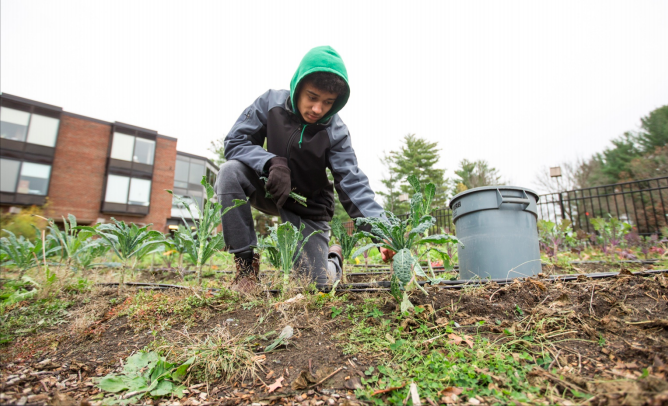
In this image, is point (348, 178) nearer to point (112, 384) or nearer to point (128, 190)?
point (112, 384)

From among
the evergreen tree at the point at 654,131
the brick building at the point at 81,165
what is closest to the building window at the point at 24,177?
the brick building at the point at 81,165

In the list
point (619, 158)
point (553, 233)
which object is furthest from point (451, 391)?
point (619, 158)

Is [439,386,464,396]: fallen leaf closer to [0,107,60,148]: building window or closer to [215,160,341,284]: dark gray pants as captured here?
[215,160,341,284]: dark gray pants

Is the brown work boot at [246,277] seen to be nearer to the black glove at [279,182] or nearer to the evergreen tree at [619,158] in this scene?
the black glove at [279,182]

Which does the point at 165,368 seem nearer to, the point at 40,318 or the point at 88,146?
the point at 40,318

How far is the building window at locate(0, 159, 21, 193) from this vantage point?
1530 centimetres

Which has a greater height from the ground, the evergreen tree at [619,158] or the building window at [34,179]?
the evergreen tree at [619,158]

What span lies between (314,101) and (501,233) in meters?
1.63

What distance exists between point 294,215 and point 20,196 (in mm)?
20970

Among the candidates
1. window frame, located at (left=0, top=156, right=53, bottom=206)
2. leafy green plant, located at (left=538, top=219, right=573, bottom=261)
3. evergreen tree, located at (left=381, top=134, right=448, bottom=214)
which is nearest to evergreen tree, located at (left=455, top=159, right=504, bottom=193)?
evergreen tree, located at (left=381, top=134, right=448, bottom=214)

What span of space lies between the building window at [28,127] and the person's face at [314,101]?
72.0ft

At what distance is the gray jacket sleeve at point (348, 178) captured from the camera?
190cm

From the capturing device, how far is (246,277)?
178 cm

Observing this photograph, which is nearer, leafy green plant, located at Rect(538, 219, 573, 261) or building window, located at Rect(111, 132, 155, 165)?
leafy green plant, located at Rect(538, 219, 573, 261)
